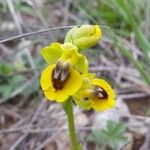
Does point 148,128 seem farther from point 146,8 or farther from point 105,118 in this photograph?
point 146,8

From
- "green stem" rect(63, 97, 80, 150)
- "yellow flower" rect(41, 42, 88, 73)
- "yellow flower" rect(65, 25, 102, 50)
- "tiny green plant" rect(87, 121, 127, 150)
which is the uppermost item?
"tiny green plant" rect(87, 121, 127, 150)

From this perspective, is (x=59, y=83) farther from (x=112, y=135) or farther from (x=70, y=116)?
(x=112, y=135)

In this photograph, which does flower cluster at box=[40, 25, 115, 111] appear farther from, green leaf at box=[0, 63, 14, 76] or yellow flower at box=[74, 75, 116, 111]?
green leaf at box=[0, 63, 14, 76]

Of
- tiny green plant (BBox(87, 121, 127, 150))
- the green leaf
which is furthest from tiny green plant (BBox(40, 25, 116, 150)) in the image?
the green leaf

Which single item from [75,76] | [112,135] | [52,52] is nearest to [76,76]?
[75,76]

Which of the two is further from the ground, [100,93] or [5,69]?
[5,69]

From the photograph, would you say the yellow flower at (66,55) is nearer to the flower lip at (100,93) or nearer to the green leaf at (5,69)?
the flower lip at (100,93)

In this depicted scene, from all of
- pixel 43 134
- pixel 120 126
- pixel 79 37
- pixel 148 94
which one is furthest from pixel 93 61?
pixel 79 37
